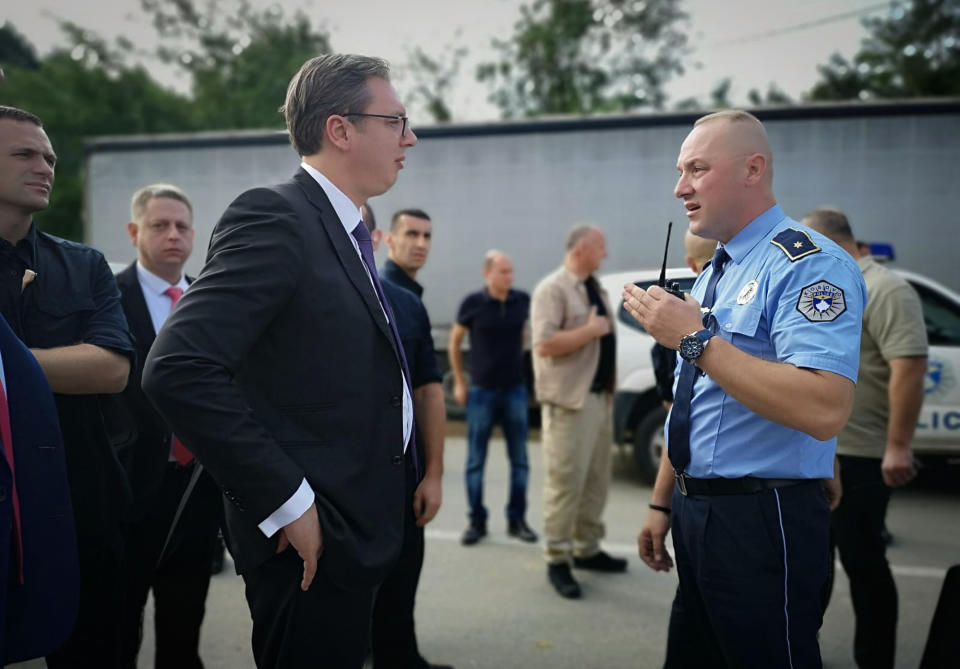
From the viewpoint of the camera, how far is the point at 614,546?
4832mm

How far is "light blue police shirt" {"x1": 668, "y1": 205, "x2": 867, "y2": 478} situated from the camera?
1637mm

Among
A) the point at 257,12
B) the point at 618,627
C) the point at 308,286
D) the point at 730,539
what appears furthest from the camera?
the point at 257,12

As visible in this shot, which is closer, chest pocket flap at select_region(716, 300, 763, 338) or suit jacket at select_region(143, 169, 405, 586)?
suit jacket at select_region(143, 169, 405, 586)

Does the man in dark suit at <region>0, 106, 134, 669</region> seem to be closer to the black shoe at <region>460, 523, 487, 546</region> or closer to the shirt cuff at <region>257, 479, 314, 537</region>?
the shirt cuff at <region>257, 479, 314, 537</region>

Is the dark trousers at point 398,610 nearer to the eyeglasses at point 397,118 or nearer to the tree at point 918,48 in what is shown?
the eyeglasses at point 397,118

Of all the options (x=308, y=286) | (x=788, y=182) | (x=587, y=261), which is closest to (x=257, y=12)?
(x=788, y=182)

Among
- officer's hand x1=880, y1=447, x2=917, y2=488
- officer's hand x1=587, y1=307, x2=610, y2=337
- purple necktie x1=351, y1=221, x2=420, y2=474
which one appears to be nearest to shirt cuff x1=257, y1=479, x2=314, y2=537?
purple necktie x1=351, y1=221, x2=420, y2=474

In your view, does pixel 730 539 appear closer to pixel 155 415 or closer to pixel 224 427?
pixel 224 427

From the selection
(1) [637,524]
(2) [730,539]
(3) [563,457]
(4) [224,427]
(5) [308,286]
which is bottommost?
(1) [637,524]

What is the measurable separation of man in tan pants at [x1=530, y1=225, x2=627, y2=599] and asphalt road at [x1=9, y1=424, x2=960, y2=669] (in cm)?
34

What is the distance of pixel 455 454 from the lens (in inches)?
311

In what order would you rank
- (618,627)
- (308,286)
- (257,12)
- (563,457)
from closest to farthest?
1. (308,286)
2. (618,627)
3. (563,457)
4. (257,12)

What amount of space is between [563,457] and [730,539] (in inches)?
103

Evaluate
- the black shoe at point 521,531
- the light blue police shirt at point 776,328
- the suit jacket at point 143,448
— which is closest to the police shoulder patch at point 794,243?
the light blue police shirt at point 776,328
